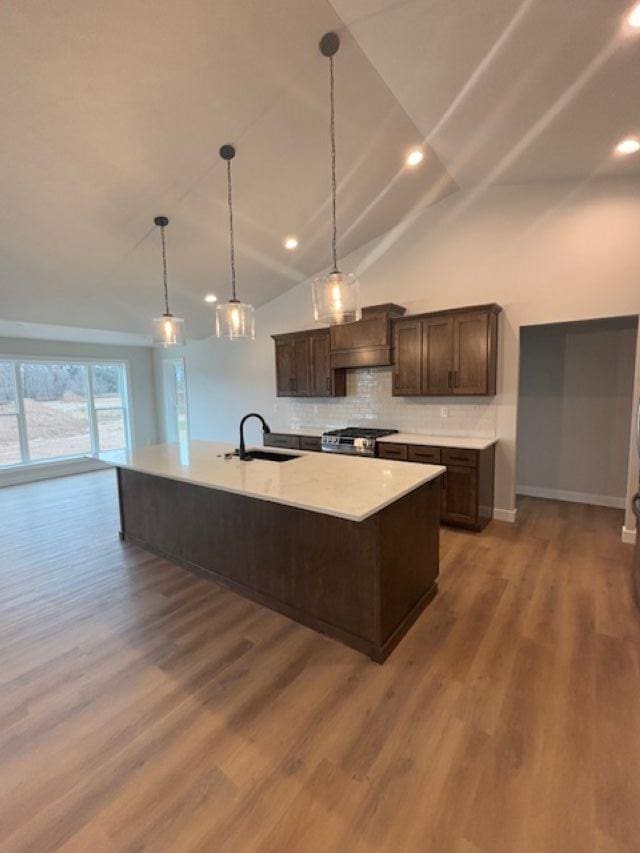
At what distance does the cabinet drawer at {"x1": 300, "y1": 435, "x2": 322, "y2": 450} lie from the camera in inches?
202

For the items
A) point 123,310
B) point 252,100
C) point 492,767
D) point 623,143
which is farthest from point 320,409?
point 492,767

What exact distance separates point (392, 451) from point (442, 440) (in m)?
0.53

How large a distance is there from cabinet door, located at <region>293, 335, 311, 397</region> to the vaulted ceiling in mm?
1414

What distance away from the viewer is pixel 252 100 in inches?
105

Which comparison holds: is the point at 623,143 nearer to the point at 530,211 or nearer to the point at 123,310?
the point at 530,211

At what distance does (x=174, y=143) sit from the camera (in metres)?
2.86

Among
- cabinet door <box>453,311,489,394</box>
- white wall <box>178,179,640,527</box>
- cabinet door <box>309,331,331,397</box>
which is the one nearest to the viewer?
white wall <box>178,179,640,527</box>

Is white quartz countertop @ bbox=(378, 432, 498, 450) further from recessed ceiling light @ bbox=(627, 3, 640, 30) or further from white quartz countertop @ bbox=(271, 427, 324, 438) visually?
recessed ceiling light @ bbox=(627, 3, 640, 30)

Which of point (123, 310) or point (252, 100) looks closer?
point (252, 100)

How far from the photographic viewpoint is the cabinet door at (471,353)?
3939mm

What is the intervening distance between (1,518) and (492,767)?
5.45 meters

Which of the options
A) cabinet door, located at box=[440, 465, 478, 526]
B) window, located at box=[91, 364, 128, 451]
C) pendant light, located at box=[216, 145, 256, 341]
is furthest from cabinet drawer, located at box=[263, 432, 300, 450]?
window, located at box=[91, 364, 128, 451]

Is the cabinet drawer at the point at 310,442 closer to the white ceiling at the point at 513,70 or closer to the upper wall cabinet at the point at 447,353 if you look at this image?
the upper wall cabinet at the point at 447,353

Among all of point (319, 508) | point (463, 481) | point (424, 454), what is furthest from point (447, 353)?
point (319, 508)
